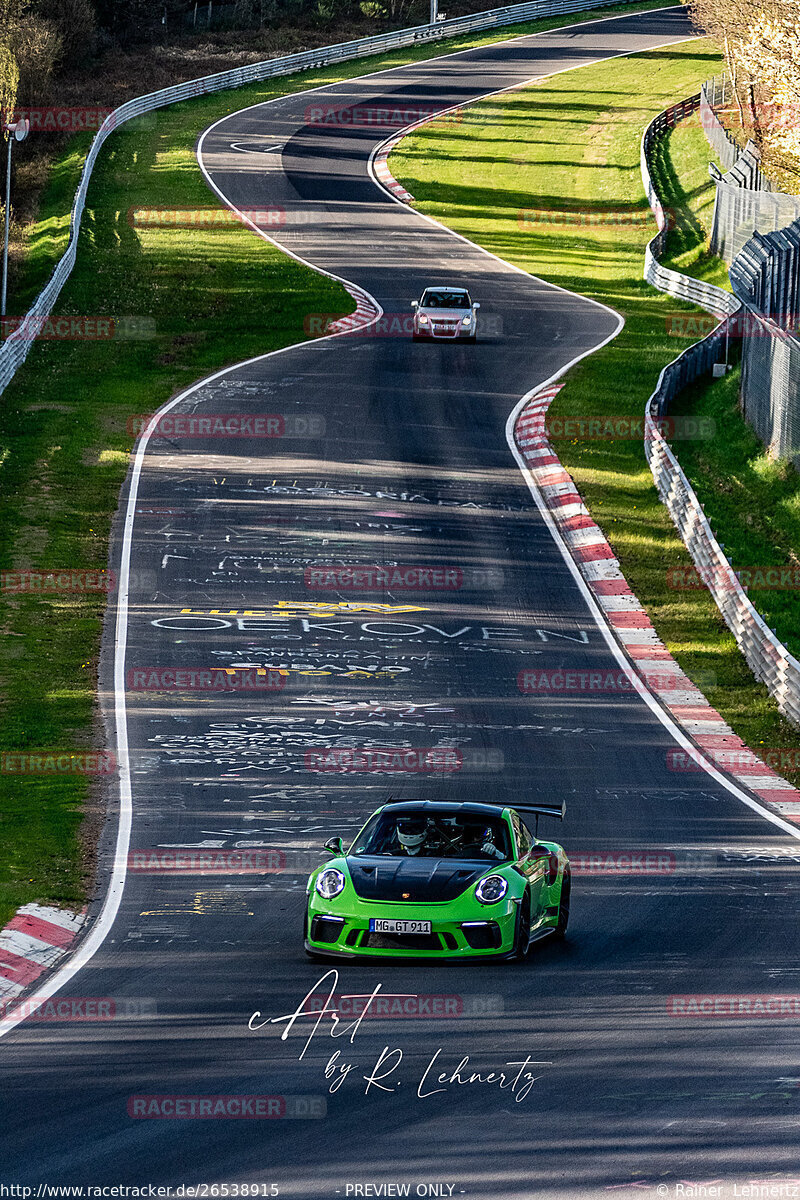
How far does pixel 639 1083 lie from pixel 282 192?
5432 cm

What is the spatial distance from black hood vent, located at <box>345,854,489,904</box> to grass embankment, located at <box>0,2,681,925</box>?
138 inches

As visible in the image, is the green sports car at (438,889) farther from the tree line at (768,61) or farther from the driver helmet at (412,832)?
the tree line at (768,61)

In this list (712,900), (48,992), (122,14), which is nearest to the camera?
(48,992)


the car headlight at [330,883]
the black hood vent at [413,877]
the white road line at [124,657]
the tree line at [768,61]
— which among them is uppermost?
the tree line at [768,61]

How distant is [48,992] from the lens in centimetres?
1112

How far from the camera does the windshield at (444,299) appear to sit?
43062 millimetres

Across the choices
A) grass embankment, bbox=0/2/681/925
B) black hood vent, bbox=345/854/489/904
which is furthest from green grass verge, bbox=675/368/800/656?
black hood vent, bbox=345/854/489/904

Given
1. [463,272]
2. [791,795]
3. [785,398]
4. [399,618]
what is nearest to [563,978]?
[791,795]

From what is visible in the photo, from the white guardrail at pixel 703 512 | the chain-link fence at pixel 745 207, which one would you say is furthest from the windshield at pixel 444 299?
the chain-link fence at pixel 745 207

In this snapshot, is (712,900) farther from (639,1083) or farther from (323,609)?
(323,609)

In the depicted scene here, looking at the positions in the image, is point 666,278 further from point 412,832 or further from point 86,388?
point 412,832

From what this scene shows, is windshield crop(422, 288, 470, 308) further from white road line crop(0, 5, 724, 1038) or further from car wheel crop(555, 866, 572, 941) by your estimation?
car wheel crop(555, 866, 572, 941)

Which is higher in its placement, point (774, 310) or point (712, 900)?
point (774, 310)

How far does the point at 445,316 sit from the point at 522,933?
3264 centimetres
